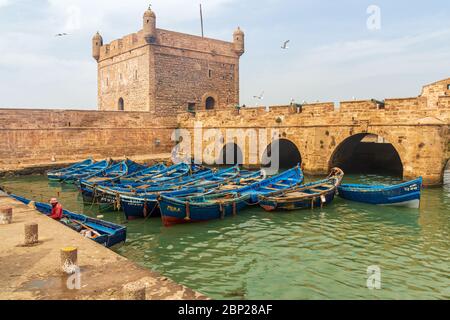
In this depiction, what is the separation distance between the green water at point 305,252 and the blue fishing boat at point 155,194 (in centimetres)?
42

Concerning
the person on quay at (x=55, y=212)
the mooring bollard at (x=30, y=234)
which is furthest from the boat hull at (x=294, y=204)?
the mooring bollard at (x=30, y=234)

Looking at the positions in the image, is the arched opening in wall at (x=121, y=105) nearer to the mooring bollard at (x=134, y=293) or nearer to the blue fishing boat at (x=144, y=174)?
the blue fishing boat at (x=144, y=174)

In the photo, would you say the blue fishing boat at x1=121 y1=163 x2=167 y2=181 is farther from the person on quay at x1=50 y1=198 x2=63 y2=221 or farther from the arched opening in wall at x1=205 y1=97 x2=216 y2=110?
the arched opening in wall at x1=205 y1=97 x2=216 y2=110

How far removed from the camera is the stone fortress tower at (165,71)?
29.8 metres

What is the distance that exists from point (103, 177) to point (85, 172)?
11.4ft

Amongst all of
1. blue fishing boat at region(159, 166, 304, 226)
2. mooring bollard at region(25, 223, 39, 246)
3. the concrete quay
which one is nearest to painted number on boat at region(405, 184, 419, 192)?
blue fishing boat at region(159, 166, 304, 226)

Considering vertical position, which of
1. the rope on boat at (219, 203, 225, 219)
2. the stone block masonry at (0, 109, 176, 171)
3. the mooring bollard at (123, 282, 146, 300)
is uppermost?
the stone block masonry at (0, 109, 176, 171)

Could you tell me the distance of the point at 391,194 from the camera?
45.3 ft

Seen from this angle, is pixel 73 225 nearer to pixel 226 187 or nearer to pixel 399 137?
pixel 226 187

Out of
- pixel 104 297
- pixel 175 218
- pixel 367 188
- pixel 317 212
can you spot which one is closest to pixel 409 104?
pixel 367 188

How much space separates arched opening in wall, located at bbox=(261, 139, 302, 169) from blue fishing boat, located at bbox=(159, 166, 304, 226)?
10.4 meters

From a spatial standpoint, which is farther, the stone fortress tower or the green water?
the stone fortress tower

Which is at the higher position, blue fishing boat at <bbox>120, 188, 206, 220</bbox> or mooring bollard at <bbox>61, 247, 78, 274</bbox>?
mooring bollard at <bbox>61, 247, 78, 274</bbox>

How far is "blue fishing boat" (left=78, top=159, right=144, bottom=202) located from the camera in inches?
570
